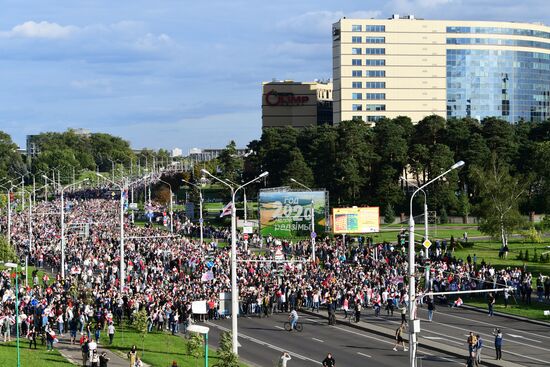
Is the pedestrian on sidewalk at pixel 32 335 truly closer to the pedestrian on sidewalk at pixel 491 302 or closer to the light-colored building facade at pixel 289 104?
the pedestrian on sidewalk at pixel 491 302

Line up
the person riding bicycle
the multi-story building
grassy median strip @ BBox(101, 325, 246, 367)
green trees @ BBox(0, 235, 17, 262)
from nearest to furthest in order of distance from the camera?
grassy median strip @ BBox(101, 325, 246, 367) → the person riding bicycle → green trees @ BBox(0, 235, 17, 262) → the multi-story building

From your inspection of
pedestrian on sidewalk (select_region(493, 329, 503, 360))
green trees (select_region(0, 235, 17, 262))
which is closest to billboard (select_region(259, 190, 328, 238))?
green trees (select_region(0, 235, 17, 262))

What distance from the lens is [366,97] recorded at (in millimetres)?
170625

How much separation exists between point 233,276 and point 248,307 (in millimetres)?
15956

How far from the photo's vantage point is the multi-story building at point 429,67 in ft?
557

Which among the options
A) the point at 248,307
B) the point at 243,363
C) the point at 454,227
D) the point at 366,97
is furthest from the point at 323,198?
the point at 366,97

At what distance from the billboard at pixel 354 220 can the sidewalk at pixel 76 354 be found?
41.0m

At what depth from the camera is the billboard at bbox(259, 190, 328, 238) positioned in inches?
3327

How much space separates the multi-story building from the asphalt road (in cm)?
12106

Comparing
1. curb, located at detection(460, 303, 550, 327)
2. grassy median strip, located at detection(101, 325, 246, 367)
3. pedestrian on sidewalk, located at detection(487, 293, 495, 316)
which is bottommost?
grassy median strip, located at detection(101, 325, 246, 367)

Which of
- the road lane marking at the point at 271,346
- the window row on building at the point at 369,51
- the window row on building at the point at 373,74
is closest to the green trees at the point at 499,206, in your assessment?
the road lane marking at the point at 271,346

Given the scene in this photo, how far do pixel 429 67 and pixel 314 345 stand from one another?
438ft

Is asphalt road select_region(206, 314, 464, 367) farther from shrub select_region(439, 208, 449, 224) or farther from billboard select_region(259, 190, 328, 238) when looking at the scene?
shrub select_region(439, 208, 449, 224)

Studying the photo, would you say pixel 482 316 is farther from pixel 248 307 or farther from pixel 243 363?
pixel 243 363
